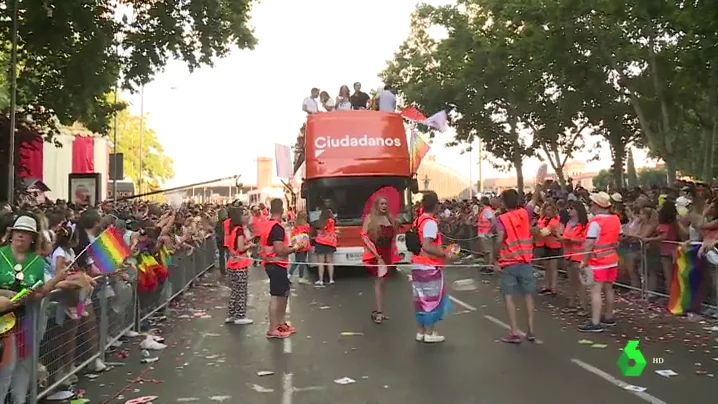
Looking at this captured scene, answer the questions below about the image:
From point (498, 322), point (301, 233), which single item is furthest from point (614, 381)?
point (301, 233)

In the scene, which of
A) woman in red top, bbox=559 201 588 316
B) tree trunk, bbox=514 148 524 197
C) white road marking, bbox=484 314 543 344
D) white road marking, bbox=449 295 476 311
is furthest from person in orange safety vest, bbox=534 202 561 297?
tree trunk, bbox=514 148 524 197

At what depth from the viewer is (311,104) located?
19250mm

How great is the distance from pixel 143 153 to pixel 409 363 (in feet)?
207

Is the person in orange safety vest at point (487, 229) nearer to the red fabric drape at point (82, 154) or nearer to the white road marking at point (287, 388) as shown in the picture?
the white road marking at point (287, 388)

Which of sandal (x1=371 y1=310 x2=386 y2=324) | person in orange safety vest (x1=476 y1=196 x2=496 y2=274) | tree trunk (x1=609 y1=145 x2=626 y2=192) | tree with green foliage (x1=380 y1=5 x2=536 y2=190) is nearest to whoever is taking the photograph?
sandal (x1=371 y1=310 x2=386 y2=324)

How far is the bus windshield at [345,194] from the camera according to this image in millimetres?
17016

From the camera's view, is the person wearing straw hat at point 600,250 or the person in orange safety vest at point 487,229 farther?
the person in orange safety vest at point 487,229

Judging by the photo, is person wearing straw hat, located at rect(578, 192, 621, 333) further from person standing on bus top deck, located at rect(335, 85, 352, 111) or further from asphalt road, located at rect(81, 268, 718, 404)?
person standing on bus top deck, located at rect(335, 85, 352, 111)

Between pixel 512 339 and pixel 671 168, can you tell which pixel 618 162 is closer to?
pixel 671 168

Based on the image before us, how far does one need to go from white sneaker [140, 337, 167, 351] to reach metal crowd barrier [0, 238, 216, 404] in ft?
0.99

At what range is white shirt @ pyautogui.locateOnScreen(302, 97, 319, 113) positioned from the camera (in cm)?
1916

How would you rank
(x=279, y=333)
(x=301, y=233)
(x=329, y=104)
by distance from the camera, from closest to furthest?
(x=279, y=333)
(x=301, y=233)
(x=329, y=104)

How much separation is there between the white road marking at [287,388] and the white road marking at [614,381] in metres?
2.96

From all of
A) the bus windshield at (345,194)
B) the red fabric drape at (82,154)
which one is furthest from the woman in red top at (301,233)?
the red fabric drape at (82,154)
